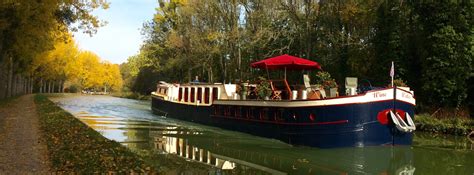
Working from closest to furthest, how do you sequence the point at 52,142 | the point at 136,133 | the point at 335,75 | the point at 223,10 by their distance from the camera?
the point at 52,142 → the point at 136,133 → the point at 335,75 → the point at 223,10

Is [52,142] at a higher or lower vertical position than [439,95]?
lower

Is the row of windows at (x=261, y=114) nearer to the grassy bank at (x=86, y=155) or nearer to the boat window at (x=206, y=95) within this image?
the boat window at (x=206, y=95)

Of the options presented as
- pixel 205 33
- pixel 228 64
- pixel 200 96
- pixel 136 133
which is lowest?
pixel 136 133

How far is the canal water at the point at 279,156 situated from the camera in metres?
13.5

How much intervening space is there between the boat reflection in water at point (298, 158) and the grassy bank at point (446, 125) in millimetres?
7405

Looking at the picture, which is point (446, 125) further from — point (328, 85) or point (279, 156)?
point (279, 156)

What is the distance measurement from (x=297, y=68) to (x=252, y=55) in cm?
2320

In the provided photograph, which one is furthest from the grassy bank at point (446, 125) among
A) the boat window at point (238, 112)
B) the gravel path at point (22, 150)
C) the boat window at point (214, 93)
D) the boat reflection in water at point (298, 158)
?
the gravel path at point (22, 150)

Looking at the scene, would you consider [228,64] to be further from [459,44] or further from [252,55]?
[459,44]

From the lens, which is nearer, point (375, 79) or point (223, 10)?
point (375, 79)

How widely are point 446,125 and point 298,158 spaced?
13054mm

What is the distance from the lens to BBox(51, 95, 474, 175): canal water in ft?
44.3

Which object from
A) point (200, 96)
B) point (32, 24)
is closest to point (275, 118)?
point (200, 96)

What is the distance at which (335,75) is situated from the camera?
3928 cm
